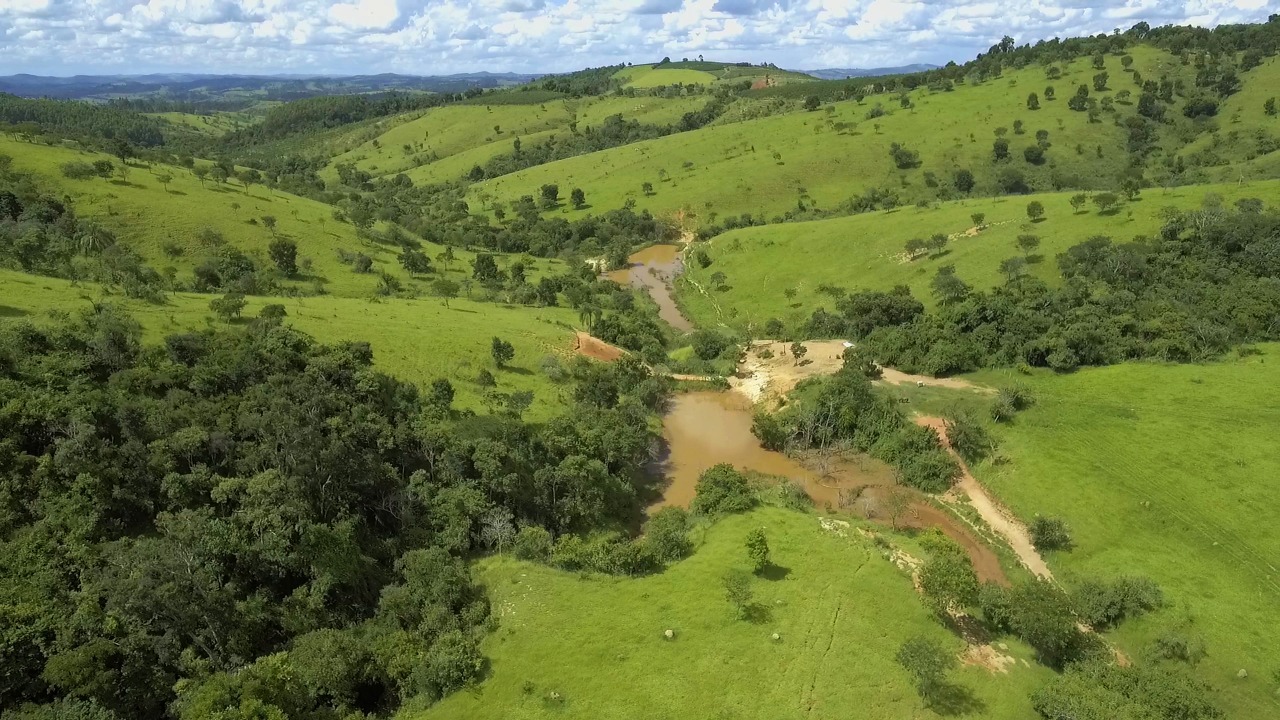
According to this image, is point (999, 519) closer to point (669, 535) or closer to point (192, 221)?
point (669, 535)

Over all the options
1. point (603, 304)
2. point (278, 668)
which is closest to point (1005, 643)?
point (278, 668)

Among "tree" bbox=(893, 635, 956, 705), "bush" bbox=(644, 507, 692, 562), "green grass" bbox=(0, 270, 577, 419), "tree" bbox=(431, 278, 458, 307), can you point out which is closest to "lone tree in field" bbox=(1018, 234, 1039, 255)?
"green grass" bbox=(0, 270, 577, 419)

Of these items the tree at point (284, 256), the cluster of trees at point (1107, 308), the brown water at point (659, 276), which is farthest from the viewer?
the brown water at point (659, 276)

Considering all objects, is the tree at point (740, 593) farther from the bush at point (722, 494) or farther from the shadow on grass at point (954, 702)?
the bush at point (722, 494)

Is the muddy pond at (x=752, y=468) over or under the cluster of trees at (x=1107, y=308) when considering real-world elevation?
under

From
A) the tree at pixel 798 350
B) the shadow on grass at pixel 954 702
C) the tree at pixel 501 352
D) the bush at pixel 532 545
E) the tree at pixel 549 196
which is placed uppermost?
the tree at pixel 549 196

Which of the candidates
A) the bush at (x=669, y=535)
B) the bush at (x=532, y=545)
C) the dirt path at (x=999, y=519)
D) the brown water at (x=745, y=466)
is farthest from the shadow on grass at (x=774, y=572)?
the dirt path at (x=999, y=519)
